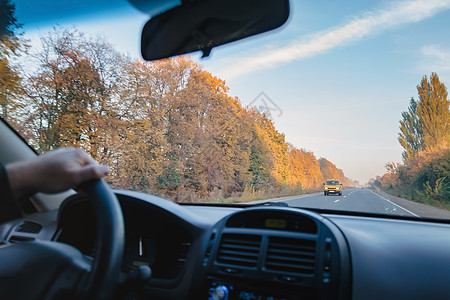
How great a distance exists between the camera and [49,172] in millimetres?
891

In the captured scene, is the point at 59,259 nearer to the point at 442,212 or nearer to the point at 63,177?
the point at 63,177

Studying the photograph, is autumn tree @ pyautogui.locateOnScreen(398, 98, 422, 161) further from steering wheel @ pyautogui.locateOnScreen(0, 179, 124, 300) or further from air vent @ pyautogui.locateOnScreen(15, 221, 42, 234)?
steering wheel @ pyautogui.locateOnScreen(0, 179, 124, 300)

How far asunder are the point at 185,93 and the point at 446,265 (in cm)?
741

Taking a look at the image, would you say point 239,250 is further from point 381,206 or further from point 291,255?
point 381,206

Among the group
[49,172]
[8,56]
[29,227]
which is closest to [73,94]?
[8,56]

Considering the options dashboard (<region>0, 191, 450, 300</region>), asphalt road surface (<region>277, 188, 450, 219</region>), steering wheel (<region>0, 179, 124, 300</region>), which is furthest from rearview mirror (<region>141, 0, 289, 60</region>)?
asphalt road surface (<region>277, 188, 450, 219</region>)

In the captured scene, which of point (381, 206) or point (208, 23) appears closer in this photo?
point (208, 23)

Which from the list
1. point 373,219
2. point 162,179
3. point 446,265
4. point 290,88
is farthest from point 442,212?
point 162,179

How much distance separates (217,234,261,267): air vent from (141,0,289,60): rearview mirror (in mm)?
1207

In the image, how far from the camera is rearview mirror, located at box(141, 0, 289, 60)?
5.04ft

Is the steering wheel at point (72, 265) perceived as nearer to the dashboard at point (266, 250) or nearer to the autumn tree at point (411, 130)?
the dashboard at point (266, 250)

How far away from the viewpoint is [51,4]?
9.19ft

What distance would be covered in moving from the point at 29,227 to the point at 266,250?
194cm

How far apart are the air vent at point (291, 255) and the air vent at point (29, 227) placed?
1819 millimetres
